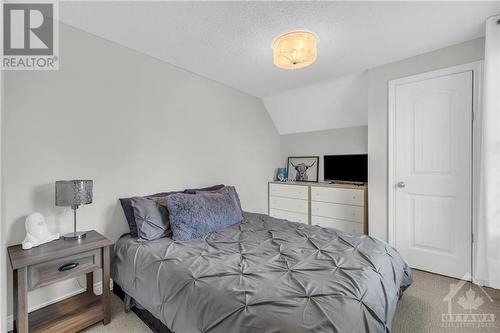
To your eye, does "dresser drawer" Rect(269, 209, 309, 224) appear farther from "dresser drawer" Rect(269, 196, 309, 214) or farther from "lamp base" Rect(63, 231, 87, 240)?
"lamp base" Rect(63, 231, 87, 240)

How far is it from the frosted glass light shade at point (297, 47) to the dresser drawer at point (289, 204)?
236cm

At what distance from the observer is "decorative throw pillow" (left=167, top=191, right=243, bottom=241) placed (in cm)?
201

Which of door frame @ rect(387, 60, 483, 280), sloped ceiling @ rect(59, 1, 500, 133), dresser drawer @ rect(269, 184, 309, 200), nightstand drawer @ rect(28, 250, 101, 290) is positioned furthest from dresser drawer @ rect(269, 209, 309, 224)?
nightstand drawer @ rect(28, 250, 101, 290)

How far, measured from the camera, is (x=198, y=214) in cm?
212

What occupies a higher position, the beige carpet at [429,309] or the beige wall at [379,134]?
the beige wall at [379,134]

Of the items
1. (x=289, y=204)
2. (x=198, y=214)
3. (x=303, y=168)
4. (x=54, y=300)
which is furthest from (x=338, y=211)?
(x=54, y=300)

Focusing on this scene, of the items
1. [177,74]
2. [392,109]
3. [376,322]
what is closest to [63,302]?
[376,322]

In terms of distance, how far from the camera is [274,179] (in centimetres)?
427

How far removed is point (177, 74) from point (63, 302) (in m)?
2.44

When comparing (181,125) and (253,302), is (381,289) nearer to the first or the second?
(253,302)

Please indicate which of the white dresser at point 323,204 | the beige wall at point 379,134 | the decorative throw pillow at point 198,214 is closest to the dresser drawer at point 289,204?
the white dresser at point 323,204

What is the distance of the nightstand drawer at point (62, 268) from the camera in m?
1.48

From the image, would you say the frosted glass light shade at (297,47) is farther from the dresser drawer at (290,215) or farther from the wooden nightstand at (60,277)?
the dresser drawer at (290,215)

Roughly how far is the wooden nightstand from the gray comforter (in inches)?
8.5
